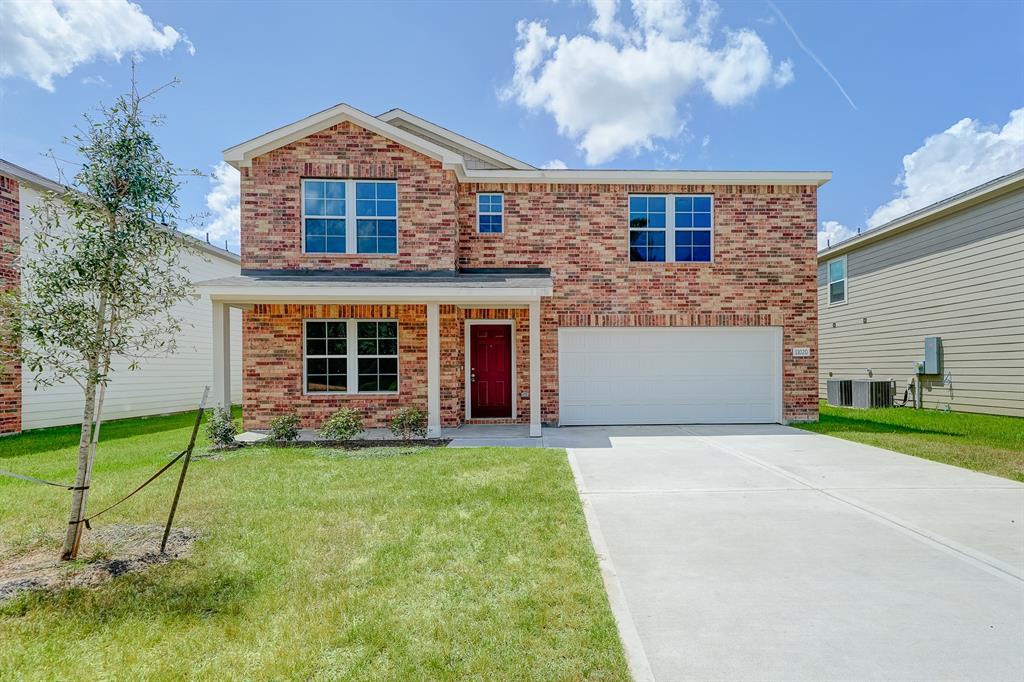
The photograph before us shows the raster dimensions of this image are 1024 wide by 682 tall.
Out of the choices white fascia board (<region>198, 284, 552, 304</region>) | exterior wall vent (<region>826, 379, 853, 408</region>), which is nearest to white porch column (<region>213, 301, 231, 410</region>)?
white fascia board (<region>198, 284, 552, 304</region>)

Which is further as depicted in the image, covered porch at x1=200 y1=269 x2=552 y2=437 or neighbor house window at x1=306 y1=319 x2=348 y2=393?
neighbor house window at x1=306 y1=319 x2=348 y2=393

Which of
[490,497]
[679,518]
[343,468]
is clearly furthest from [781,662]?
[343,468]

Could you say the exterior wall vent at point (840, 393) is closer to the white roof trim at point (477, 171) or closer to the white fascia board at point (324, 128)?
the white roof trim at point (477, 171)

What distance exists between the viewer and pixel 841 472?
272 inches

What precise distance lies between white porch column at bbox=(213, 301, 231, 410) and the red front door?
16.5 ft

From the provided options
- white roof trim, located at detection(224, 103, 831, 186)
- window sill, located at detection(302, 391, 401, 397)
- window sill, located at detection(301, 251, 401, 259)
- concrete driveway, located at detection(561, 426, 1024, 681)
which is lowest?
concrete driveway, located at detection(561, 426, 1024, 681)

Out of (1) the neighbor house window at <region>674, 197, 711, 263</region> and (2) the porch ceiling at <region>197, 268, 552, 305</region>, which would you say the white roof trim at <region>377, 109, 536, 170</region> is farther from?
(2) the porch ceiling at <region>197, 268, 552, 305</region>

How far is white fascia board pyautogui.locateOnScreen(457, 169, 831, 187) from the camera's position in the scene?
11555mm

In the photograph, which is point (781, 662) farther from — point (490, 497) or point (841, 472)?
point (841, 472)

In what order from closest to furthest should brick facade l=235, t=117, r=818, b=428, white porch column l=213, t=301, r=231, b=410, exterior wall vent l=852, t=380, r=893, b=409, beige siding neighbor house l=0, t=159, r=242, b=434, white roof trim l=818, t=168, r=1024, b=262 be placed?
white porch column l=213, t=301, r=231, b=410, beige siding neighbor house l=0, t=159, r=242, b=434, brick facade l=235, t=117, r=818, b=428, white roof trim l=818, t=168, r=1024, b=262, exterior wall vent l=852, t=380, r=893, b=409

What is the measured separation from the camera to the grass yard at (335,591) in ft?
8.93

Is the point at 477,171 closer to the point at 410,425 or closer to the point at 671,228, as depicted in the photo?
the point at 671,228

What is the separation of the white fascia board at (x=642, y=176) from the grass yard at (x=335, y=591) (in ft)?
24.7

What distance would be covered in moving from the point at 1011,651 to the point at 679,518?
2.55m
